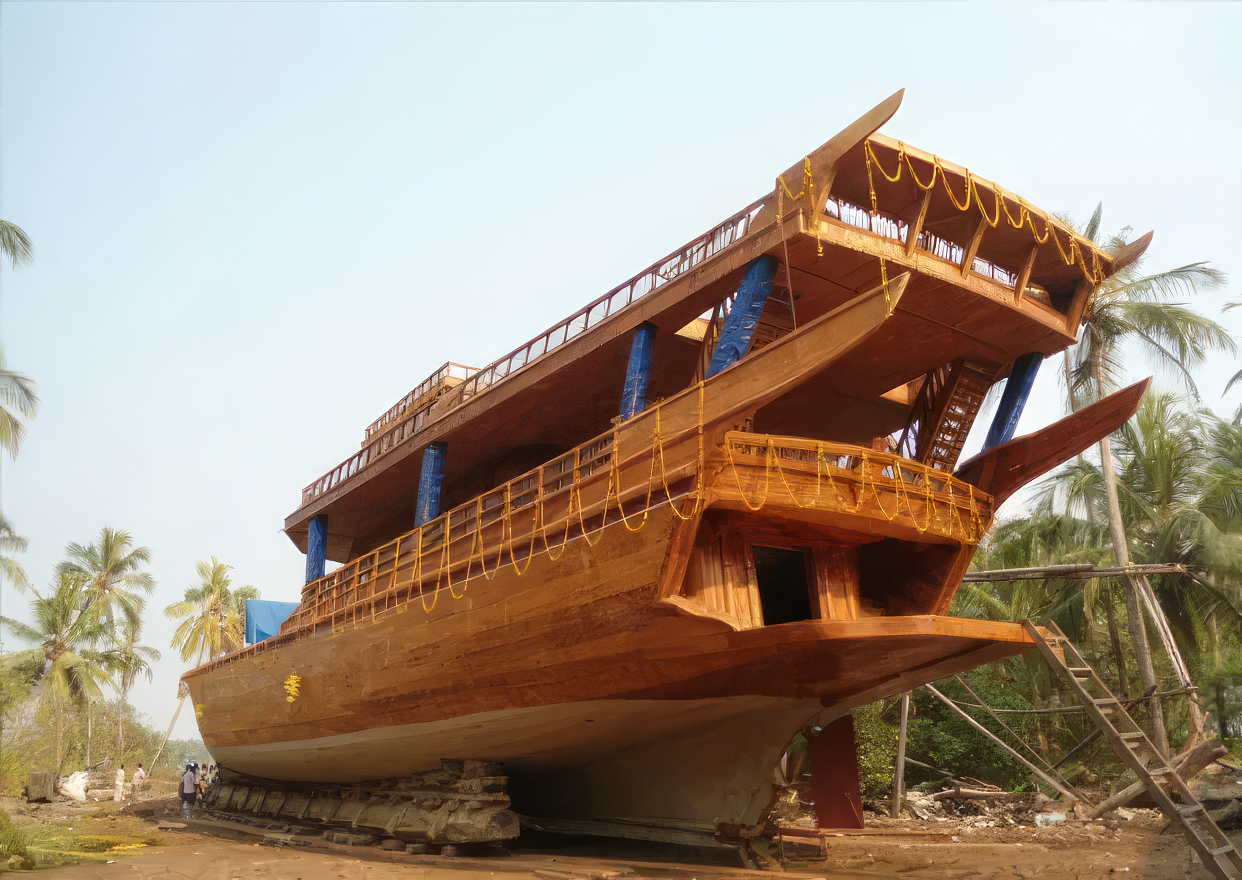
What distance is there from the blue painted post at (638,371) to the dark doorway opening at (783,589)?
8.49ft

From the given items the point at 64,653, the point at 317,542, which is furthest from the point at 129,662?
the point at 317,542

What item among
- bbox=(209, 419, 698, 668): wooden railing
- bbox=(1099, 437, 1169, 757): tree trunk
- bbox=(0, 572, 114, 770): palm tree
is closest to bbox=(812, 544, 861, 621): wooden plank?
bbox=(209, 419, 698, 668): wooden railing

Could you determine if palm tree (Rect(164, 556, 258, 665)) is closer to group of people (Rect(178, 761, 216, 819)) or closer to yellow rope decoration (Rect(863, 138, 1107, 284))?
group of people (Rect(178, 761, 216, 819))

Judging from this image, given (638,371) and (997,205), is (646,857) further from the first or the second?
(997,205)

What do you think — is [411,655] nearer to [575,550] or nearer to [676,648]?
[575,550]

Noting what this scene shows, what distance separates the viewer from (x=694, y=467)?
687 centimetres

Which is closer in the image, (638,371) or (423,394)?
(638,371)

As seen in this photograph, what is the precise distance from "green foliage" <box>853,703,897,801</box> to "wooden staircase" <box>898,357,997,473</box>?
8045 mm

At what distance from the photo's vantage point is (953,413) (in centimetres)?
951

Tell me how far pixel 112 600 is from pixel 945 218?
36.2m

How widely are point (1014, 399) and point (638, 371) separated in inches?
181

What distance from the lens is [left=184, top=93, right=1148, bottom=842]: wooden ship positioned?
7074 mm

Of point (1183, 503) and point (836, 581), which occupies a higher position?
point (1183, 503)

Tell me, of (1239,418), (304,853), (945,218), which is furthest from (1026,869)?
(1239,418)
